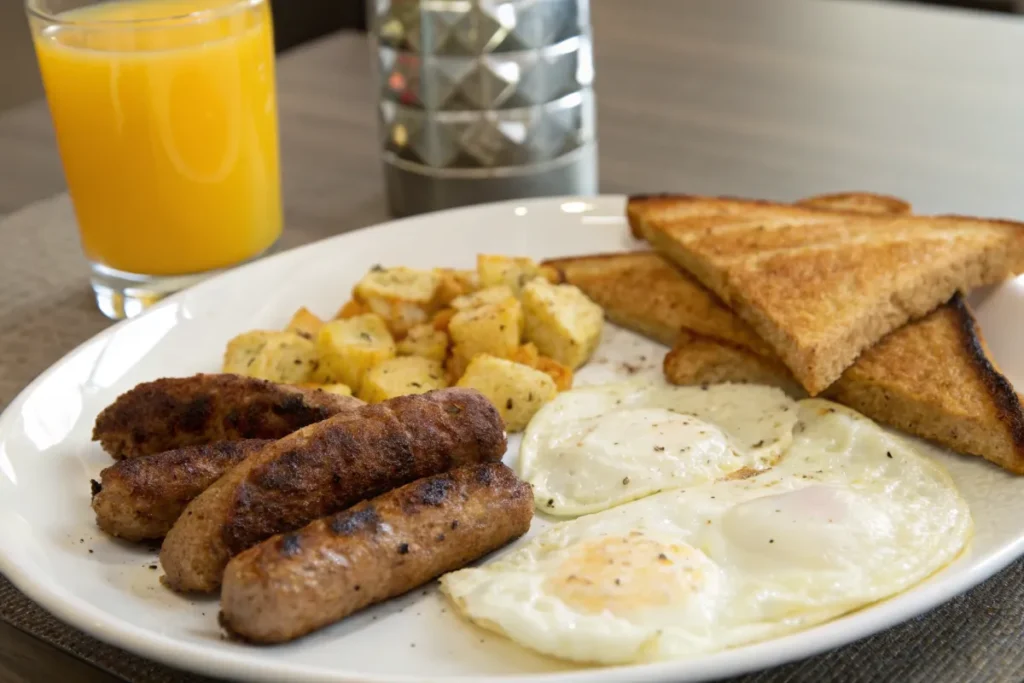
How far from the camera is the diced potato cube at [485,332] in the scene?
2.26 meters

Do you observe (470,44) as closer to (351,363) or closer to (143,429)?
(351,363)

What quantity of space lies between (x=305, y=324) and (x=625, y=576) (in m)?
1.14

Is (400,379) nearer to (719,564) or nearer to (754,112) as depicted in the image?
(719,564)

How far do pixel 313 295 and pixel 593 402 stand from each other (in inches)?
30.9

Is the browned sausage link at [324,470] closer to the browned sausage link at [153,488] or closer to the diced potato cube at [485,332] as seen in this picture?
the browned sausage link at [153,488]

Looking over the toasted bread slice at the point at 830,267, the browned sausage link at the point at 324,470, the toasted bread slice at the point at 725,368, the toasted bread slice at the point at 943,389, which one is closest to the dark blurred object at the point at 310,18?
the toasted bread slice at the point at 830,267

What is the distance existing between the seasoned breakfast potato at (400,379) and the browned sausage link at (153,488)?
0.46 metres

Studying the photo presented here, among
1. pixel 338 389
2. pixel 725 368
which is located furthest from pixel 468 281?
pixel 725 368

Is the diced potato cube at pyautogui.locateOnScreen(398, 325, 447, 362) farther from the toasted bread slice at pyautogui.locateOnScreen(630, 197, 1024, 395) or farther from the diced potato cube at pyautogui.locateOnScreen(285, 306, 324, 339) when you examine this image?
the toasted bread slice at pyautogui.locateOnScreen(630, 197, 1024, 395)

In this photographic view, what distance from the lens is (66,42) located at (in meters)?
2.41

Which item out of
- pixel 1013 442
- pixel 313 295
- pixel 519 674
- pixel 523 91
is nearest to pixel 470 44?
pixel 523 91

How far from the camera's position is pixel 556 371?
227 cm

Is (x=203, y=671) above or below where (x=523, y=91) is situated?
below

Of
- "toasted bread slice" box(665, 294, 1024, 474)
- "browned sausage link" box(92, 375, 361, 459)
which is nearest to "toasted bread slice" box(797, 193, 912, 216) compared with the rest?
"toasted bread slice" box(665, 294, 1024, 474)
